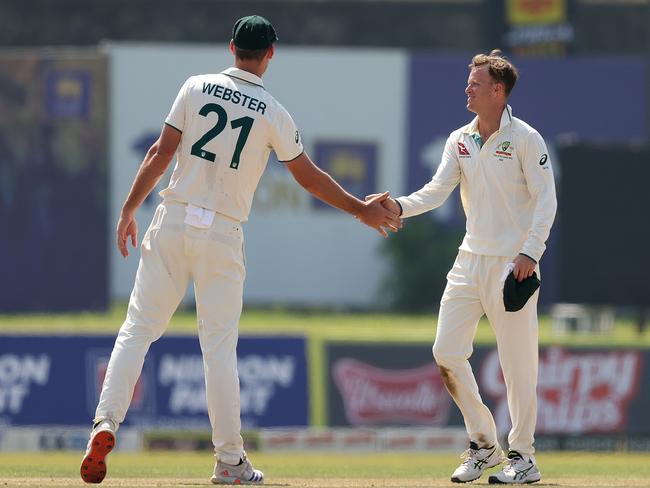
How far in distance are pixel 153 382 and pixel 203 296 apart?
845cm

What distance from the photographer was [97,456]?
24.0 feet

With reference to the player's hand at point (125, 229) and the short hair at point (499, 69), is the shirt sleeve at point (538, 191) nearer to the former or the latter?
the short hair at point (499, 69)

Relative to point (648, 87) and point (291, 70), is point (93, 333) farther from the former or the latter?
point (648, 87)

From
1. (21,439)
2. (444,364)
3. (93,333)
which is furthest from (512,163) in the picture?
(93,333)

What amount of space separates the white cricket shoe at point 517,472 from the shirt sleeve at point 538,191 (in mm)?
1022

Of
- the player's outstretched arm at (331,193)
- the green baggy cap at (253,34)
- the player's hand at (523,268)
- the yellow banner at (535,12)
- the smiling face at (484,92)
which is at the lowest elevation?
the player's hand at (523,268)

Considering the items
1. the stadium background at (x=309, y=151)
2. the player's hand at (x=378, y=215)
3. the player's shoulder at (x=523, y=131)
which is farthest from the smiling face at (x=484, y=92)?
the stadium background at (x=309, y=151)

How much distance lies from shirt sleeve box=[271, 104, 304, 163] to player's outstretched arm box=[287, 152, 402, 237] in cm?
6

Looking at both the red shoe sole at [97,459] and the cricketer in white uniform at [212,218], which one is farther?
the cricketer in white uniform at [212,218]

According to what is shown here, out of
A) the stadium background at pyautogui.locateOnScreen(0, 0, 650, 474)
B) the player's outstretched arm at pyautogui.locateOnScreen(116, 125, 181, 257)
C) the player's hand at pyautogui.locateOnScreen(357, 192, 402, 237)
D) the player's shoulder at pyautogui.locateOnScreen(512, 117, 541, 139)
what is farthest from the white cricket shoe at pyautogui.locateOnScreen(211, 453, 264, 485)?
the stadium background at pyautogui.locateOnScreen(0, 0, 650, 474)

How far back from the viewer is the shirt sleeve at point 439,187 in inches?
329

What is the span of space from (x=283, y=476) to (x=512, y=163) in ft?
6.89

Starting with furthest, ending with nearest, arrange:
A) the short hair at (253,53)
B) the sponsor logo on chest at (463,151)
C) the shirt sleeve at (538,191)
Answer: the sponsor logo on chest at (463,151) → the shirt sleeve at (538,191) → the short hair at (253,53)

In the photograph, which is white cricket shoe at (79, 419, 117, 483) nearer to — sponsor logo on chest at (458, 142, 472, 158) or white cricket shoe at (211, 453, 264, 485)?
white cricket shoe at (211, 453, 264, 485)
